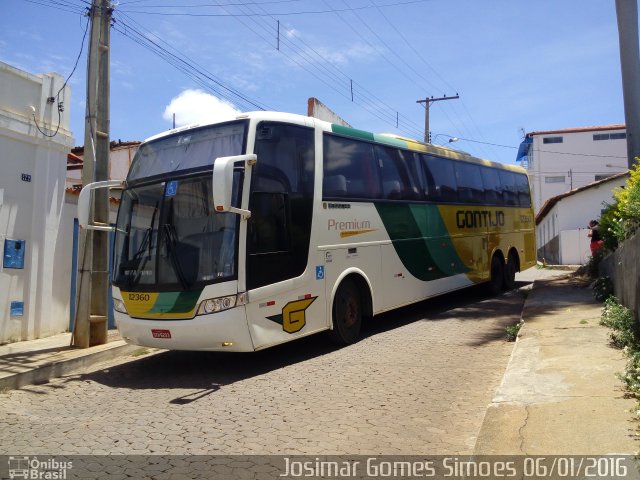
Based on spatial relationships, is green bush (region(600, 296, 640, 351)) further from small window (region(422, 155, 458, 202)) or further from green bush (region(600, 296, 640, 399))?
small window (region(422, 155, 458, 202))

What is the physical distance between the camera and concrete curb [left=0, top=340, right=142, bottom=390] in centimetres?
670

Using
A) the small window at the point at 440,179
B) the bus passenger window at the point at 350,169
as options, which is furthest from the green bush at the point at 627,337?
the small window at the point at 440,179

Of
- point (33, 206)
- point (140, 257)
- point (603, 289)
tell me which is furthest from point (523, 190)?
point (33, 206)

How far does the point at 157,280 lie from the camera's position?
6793 mm

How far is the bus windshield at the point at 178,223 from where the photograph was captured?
6.51 metres

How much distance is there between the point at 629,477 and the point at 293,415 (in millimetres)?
2887

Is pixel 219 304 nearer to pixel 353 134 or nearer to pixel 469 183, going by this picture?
pixel 353 134

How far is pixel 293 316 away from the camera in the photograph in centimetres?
717

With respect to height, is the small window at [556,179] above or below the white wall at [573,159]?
below

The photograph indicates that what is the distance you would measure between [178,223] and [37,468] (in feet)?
10.9

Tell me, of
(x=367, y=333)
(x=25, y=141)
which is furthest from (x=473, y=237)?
(x=25, y=141)

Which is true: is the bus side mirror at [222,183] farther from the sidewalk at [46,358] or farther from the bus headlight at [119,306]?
the sidewalk at [46,358]

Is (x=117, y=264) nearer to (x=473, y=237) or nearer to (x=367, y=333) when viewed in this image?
(x=367, y=333)

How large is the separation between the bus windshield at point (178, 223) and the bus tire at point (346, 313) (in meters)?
2.14
